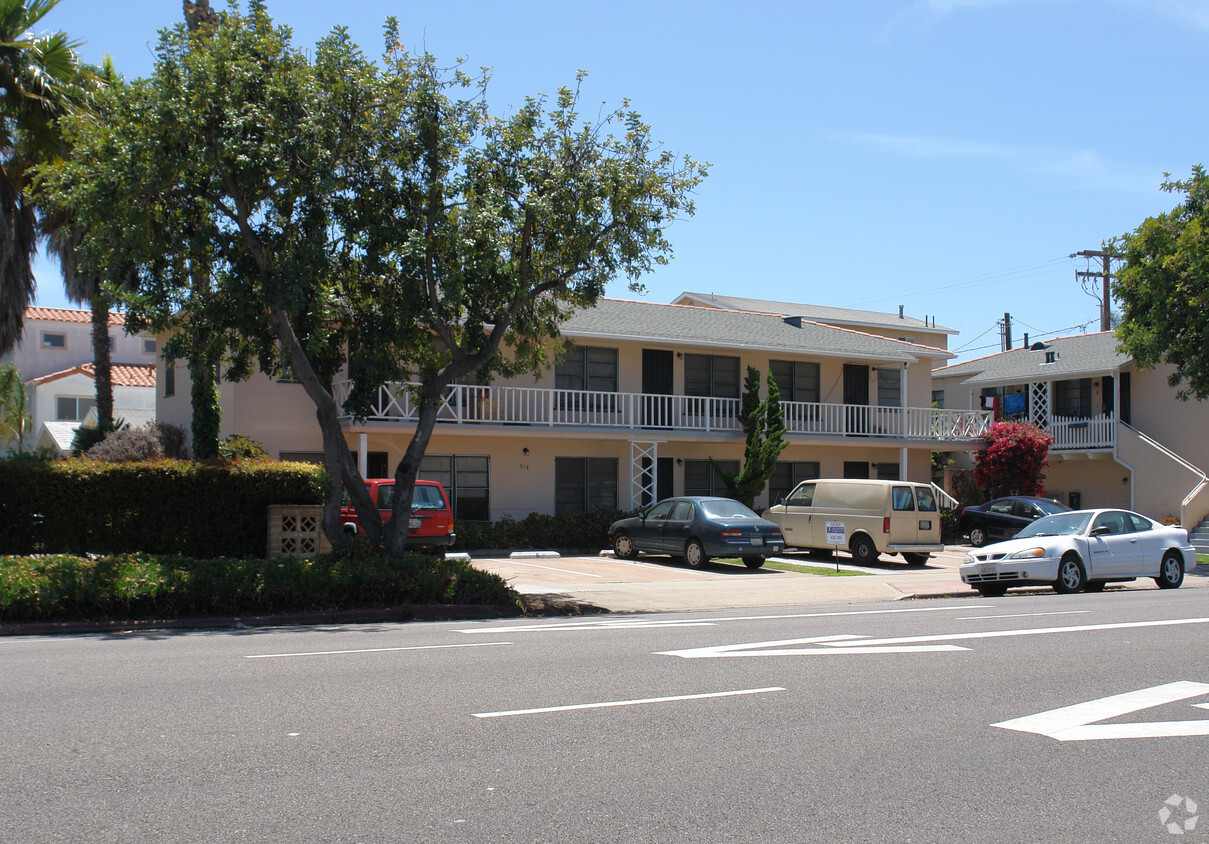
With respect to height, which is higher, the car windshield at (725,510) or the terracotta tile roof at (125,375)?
the terracotta tile roof at (125,375)

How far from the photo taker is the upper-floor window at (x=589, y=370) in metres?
28.3

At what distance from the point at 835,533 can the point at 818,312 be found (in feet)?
100

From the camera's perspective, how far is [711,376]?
3033 cm

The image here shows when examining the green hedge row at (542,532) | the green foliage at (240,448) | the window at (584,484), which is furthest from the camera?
the window at (584,484)

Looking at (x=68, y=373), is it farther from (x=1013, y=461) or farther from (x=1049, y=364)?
(x=1049, y=364)

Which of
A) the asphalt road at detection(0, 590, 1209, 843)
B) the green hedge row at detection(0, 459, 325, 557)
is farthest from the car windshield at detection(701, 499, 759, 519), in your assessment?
the asphalt road at detection(0, 590, 1209, 843)

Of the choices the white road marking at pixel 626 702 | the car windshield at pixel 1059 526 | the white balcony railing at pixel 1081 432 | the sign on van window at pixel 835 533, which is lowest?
the white road marking at pixel 626 702

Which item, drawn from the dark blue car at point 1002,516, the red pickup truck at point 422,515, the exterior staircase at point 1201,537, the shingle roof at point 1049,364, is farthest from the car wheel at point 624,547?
the shingle roof at point 1049,364

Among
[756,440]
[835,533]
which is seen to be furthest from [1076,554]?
[756,440]

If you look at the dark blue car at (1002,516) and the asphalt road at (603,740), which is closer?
the asphalt road at (603,740)

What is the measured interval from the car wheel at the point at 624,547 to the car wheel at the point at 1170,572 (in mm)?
10565

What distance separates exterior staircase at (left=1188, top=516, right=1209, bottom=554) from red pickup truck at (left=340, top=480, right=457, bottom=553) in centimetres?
2129

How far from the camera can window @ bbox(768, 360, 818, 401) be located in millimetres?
31469

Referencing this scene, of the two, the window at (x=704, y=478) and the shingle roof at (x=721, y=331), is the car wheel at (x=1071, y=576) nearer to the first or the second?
the shingle roof at (x=721, y=331)
